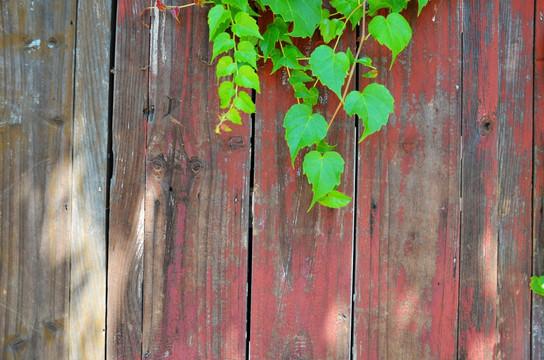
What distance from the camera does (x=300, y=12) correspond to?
1033 mm

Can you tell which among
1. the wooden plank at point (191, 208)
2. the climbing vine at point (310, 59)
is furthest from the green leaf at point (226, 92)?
the wooden plank at point (191, 208)

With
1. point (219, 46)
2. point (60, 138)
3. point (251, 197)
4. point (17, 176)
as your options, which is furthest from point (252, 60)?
point (17, 176)

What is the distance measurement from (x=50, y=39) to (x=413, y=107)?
1.05 metres

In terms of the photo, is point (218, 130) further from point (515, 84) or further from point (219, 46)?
point (515, 84)

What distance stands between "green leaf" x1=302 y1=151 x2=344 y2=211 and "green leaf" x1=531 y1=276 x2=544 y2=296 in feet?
2.18

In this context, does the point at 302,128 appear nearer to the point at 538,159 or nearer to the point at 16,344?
the point at 538,159

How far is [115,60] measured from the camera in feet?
4.03

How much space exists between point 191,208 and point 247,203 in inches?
6.4

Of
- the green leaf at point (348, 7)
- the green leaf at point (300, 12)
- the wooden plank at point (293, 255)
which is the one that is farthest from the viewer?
the wooden plank at point (293, 255)

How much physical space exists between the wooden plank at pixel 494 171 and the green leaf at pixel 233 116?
0.65 meters

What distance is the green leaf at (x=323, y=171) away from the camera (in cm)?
109

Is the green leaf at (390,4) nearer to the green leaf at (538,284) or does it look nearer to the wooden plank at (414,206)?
the wooden plank at (414,206)

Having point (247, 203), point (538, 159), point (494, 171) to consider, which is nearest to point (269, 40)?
point (247, 203)

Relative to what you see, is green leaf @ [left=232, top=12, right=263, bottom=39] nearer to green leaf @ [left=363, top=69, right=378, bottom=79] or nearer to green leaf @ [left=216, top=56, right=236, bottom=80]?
green leaf @ [left=216, top=56, right=236, bottom=80]
